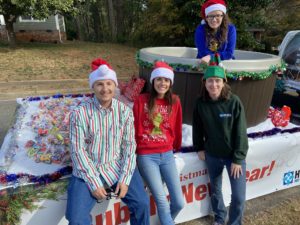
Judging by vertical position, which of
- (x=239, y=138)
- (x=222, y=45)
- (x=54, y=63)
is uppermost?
(x=222, y=45)

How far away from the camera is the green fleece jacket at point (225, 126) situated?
2439mm

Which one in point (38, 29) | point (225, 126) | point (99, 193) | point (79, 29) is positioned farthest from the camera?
point (79, 29)

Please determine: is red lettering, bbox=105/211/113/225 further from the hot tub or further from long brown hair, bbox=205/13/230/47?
long brown hair, bbox=205/13/230/47

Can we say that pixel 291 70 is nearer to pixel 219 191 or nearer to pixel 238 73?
pixel 238 73

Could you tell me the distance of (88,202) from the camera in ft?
7.00

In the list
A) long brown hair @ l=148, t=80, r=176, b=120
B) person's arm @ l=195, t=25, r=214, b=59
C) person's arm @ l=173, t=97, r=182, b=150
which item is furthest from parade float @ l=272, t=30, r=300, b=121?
long brown hair @ l=148, t=80, r=176, b=120

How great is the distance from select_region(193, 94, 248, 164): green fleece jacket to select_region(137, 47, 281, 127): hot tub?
0.68 metres

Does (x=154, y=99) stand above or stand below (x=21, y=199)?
above

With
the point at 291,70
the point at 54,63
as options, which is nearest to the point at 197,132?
the point at 291,70

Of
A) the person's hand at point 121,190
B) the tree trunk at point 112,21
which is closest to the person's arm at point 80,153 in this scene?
the person's hand at point 121,190

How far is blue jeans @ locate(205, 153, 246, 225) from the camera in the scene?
8.28ft

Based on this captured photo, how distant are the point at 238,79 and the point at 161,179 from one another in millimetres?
1429

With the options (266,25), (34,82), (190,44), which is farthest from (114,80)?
(266,25)

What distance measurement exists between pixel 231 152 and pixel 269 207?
1.15 metres
